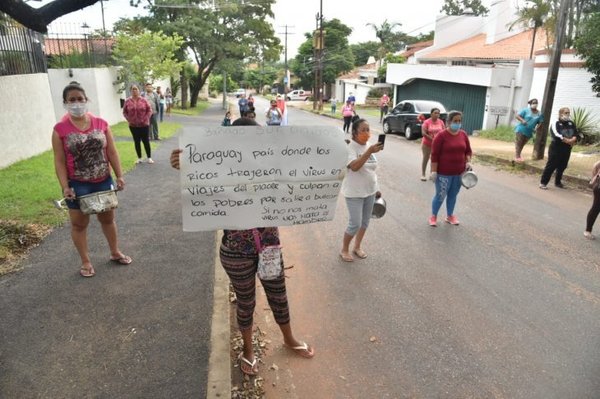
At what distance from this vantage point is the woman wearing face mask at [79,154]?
13.2 ft

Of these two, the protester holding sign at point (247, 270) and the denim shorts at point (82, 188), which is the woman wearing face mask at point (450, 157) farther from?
the denim shorts at point (82, 188)

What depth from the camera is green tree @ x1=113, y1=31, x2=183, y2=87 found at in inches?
806

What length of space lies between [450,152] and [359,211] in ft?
6.60

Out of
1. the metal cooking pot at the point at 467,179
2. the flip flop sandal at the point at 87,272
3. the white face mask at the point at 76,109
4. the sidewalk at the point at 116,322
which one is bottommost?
the sidewalk at the point at 116,322

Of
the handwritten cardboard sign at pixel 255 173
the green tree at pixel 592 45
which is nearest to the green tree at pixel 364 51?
the green tree at pixel 592 45

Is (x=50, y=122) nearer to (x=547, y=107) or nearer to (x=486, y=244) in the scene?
(x=486, y=244)

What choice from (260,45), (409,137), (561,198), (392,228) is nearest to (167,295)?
(392,228)

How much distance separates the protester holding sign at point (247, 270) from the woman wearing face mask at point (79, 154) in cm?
157

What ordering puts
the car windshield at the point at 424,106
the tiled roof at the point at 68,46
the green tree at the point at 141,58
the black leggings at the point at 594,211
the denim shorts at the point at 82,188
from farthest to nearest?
the green tree at the point at 141,58, the car windshield at the point at 424,106, the tiled roof at the point at 68,46, the black leggings at the point at 594,211, the denim shorts at the point at 82,188

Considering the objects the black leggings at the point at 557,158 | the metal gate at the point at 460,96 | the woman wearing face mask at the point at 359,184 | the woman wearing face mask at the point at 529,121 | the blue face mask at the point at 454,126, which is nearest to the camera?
the woman wearing face mask at the point at 359,184

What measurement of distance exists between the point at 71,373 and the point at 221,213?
4.94 feet

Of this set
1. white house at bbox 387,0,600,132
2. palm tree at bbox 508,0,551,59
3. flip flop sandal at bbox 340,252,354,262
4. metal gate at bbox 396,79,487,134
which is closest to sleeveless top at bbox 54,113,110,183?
flip flop sandal at bbox 340,252,354,262

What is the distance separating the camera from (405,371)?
3420 millimetres

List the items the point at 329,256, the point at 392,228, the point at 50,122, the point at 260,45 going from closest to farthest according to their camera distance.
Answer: the point at 329,256
the point at 392,228
the point at 50,122
the point at 260,45
